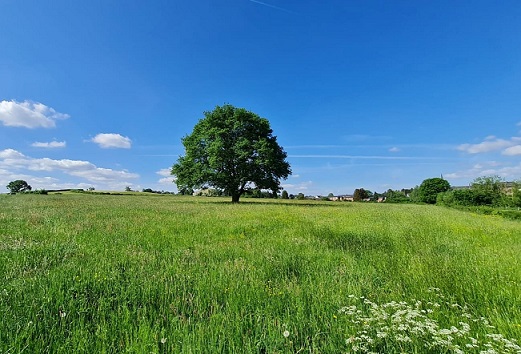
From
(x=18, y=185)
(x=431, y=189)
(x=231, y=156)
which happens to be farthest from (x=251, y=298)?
(x=18, y=185)

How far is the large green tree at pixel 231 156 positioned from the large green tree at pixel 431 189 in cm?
8719

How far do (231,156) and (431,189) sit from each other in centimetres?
10014

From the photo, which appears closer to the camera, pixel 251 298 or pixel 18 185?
pixel 251 298

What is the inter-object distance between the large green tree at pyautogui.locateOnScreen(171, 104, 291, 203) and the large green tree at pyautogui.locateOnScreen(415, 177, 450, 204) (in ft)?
286

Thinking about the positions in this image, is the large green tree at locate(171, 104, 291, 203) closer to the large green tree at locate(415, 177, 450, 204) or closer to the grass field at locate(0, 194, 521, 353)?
the grass field at locate(0, 194, 521, 353)

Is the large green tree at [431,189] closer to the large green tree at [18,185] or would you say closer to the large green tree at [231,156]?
the large green tree at [231,156]

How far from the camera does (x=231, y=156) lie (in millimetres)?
33781

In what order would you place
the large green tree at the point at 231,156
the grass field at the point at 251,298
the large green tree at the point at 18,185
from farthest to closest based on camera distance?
the large green tree at the point at 18,185, the large green tree at the point at 231,156, the grass field at the point at 251,298

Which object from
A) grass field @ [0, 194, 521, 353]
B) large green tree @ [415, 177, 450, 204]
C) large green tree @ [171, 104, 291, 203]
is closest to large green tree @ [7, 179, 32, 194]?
large green tree @ [171, 104, 291, 203]

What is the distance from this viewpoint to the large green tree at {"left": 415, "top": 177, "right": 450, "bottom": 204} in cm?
9875

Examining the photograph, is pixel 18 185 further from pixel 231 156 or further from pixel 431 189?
pixel 431 189

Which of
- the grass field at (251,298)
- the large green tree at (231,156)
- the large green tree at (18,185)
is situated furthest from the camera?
the large green tree at (18,185)

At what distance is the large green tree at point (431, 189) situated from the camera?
324 ft

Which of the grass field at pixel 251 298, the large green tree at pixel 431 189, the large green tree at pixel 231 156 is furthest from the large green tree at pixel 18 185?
the large green tree at pixel 431 189
